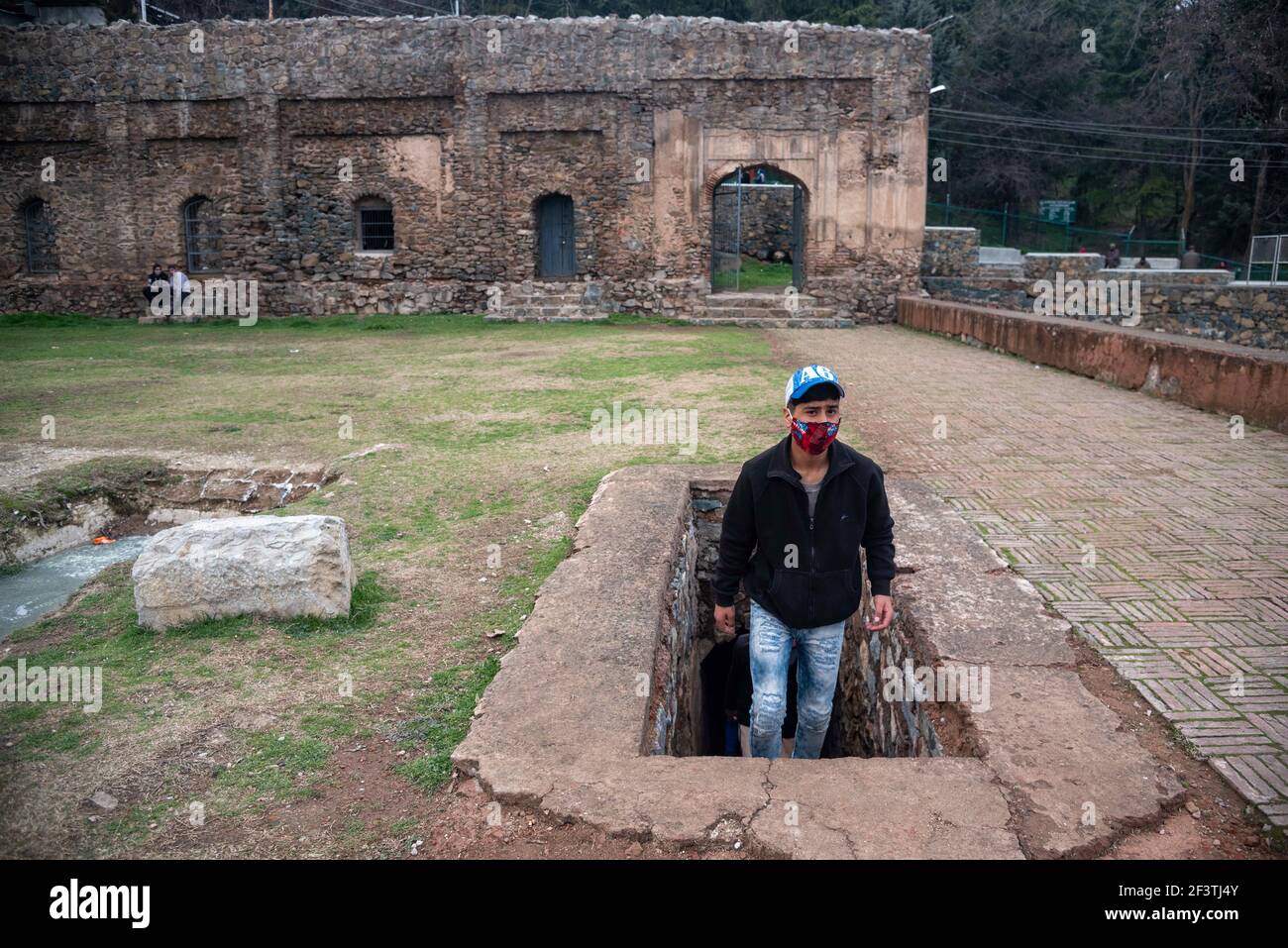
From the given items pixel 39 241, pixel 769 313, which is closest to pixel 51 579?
→ pixel 769 313

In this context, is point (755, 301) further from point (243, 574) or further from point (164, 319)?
point (243, 574)

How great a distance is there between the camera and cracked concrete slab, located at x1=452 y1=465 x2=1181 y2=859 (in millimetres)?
2691

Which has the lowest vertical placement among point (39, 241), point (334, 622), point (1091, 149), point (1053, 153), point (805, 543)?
point (334, 622)

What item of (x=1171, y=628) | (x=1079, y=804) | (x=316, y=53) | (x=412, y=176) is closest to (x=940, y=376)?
(x=1171, y=628)

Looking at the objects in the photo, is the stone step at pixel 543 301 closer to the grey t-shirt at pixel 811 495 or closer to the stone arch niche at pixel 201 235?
the stone arch niche at pixel 201 235

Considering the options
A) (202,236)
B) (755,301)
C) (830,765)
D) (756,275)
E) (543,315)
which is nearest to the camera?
(830,765)

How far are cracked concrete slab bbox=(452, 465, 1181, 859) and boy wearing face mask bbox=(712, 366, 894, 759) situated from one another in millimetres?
424

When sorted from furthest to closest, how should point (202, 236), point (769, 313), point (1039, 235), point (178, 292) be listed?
point (1039, 235) < point (202, 236) < point (178, 292) < point (769, 313)

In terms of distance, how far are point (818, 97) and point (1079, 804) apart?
61.9 ft

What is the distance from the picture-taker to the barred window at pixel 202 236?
69.0ft

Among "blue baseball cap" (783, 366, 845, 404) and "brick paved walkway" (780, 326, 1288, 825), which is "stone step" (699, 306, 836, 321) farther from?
"blue baseball cap" (783, 366, 845, 404)

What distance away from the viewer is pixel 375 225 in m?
21.0

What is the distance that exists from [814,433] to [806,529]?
0.41m

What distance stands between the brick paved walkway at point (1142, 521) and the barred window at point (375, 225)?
13528mm
